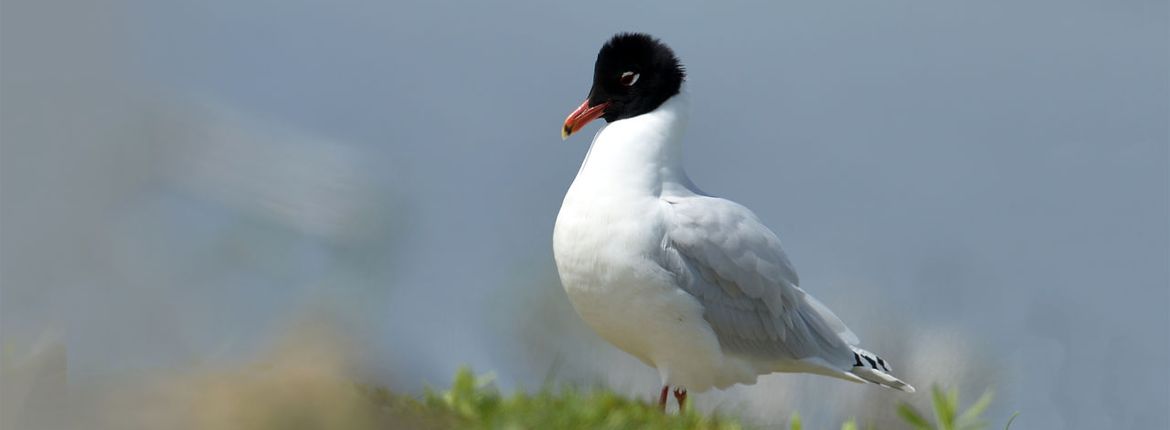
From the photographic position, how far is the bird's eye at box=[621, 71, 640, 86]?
19.1ft

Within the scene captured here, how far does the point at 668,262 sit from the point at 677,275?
2.7 inches

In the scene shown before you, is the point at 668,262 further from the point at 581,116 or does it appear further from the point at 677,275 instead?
the point at 581,116

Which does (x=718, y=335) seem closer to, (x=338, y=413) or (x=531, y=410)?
(x=531, y=410)

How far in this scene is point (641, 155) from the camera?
5543 millimetres

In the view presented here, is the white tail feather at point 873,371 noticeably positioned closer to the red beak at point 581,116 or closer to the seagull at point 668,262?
the seagull at point 668,262

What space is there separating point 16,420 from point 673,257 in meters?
3.18

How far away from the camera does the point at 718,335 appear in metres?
5.49

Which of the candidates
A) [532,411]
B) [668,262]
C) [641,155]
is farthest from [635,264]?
[532,411]

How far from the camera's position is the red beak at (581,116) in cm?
583

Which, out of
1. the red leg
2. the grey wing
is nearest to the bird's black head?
the grey wing

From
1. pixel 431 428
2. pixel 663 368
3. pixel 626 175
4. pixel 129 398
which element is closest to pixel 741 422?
pixel 663 368

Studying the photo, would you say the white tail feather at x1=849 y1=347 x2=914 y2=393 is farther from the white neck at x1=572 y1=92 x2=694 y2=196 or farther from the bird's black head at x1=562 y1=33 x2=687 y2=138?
the bird's black head at x1=562 y1=33 x2=687 y2=138

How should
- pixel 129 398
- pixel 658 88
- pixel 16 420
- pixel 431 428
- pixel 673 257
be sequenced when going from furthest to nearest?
pixel 658 88
pixel 673 257
pixel 431 428
pixel 129 398
pixel 16 420

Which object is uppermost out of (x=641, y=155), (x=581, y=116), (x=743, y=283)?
(x=581, y=116)
